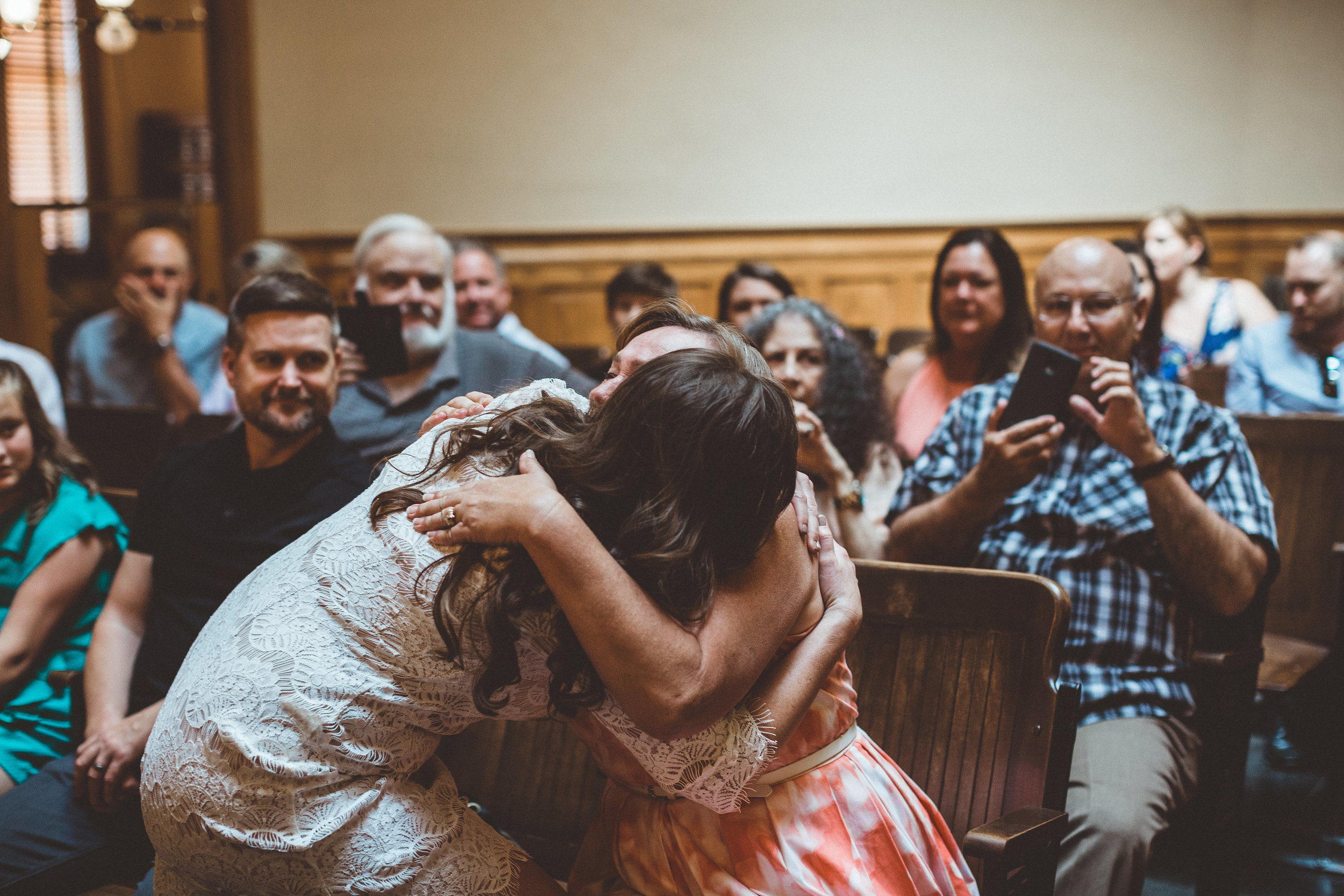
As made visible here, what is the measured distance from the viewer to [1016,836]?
1.28 meters

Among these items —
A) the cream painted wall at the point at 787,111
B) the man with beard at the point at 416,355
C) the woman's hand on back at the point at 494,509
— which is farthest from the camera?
the cream painted wall at the point at 787,111

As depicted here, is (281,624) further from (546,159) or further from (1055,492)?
(546,159)

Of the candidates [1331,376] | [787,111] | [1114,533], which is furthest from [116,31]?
[1331,376]

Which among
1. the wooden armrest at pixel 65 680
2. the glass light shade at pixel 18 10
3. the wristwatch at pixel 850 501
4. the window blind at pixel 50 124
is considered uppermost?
the glass light shade at pixel 18 10

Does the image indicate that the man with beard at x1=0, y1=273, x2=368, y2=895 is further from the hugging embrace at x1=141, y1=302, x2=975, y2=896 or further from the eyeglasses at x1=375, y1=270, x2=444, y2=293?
the eyeglasses at x1=375, y1=270, x2=444, y2=293

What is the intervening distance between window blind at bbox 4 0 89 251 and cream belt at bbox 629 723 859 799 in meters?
5.40

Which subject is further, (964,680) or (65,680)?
(65,680)

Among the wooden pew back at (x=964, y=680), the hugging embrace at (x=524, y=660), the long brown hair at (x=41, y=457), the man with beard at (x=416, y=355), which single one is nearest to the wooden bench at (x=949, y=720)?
Result: the wooden pew back at (x=964, y=680)

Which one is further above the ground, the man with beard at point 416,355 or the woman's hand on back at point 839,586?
the man with beard at point 416,355

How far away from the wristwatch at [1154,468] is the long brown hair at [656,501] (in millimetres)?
1024

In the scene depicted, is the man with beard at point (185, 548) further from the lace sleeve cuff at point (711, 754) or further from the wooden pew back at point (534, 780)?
the lace sleeve cuff at point (711, 754)

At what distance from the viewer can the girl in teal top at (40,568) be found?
196cm

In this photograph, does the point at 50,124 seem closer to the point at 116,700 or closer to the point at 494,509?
the point at 116,700

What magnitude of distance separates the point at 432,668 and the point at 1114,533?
1.42 m
